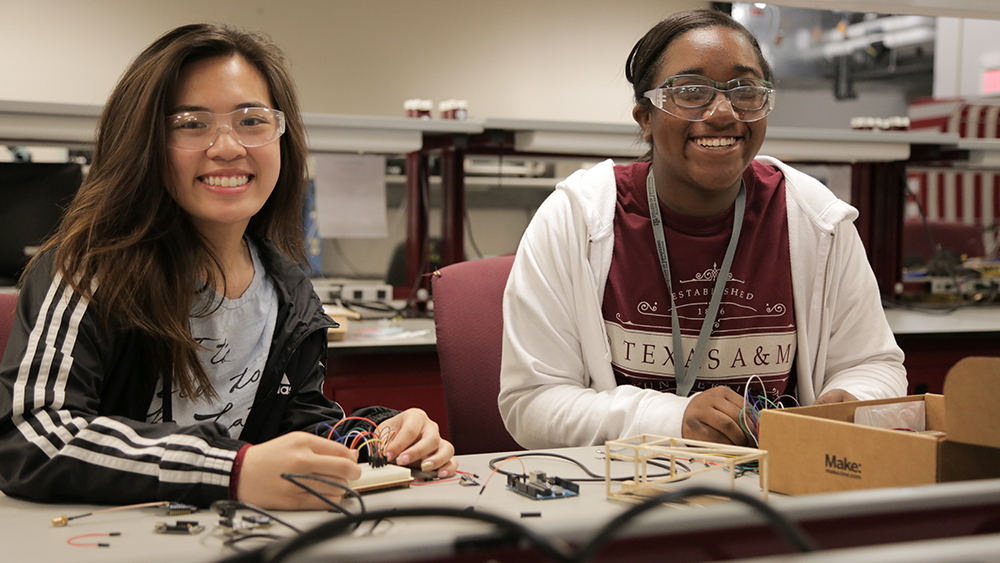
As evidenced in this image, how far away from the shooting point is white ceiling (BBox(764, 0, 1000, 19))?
1430mm

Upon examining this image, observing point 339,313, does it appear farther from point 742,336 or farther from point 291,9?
point 291,9

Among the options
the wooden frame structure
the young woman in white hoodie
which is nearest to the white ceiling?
the young woman in white hoodie

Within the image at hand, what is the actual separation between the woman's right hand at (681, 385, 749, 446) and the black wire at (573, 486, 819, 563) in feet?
2.66

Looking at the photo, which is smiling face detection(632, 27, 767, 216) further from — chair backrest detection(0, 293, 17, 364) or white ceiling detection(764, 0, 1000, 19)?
chair backrest detection(0, 293, 17, 364)

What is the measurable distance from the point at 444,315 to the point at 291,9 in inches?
117

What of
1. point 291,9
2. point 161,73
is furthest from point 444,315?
point 291,9

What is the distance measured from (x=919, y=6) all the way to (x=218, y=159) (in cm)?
123

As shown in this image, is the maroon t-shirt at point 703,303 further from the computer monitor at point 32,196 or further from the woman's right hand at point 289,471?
the computer monitor at point 32,196

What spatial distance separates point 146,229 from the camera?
44.9 inches

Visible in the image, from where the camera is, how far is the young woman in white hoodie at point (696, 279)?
140 cm

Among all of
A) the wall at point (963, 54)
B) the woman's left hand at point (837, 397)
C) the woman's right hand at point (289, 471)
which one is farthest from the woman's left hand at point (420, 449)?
the wall at point (963, 54)

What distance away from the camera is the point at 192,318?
1.20m

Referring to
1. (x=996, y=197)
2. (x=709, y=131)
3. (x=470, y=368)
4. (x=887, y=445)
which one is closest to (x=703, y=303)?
(x=709, y=131)

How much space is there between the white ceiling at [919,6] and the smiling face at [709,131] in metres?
0.28
